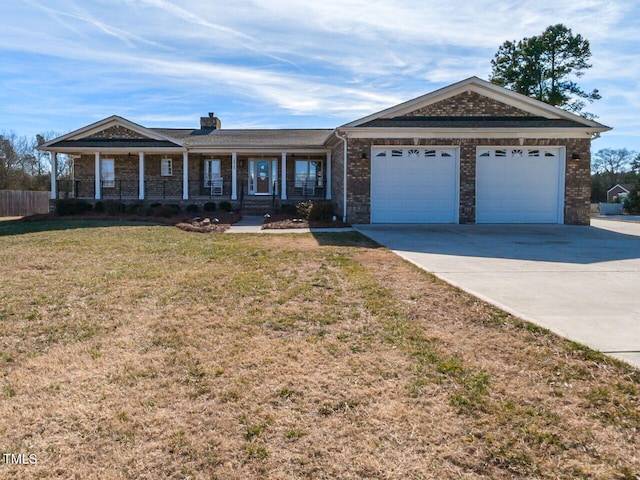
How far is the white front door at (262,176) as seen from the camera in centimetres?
2248

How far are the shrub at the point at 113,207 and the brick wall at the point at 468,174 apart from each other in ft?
34.5

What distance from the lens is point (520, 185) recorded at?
50.9 feet

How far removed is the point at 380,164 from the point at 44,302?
11.7m

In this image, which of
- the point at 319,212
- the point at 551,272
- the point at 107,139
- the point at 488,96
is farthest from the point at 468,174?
the point at 107,139

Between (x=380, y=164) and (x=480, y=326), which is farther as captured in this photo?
(x=380, y=164)

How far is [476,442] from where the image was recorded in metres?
2.50

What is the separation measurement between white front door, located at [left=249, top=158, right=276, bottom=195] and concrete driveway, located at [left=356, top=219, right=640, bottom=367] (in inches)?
403

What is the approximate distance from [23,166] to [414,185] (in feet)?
110

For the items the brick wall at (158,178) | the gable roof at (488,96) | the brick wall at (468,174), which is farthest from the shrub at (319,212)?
the brick wall at (158,178)

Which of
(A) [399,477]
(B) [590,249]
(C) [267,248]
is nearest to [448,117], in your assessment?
(B) [590,249]

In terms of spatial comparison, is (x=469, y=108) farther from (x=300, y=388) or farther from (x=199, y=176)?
(x=300, y=388)

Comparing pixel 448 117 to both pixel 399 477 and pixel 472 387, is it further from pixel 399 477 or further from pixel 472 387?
pixel 399 477

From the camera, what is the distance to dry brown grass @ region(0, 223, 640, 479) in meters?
2.37

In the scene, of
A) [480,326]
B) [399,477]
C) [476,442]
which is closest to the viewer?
[399,477]
